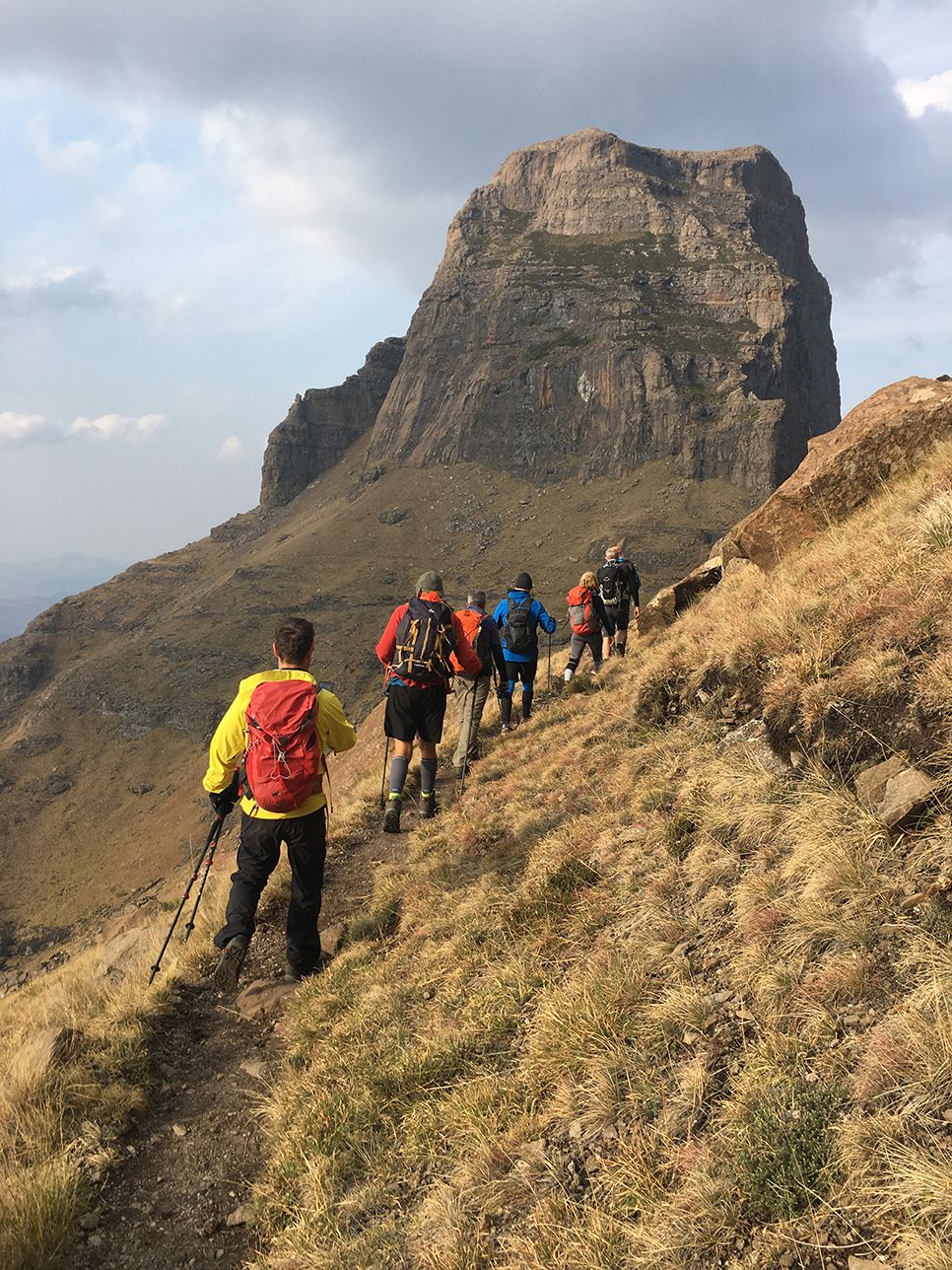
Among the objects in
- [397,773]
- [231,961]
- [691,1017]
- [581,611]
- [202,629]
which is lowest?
[231,961]

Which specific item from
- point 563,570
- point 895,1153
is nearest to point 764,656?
point 895,1153

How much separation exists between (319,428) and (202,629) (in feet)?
259

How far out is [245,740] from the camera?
17.5 ft

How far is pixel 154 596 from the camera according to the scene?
416ft

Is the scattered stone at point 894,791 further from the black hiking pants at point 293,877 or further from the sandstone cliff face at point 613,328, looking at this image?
the sandstone cliff face at point 613,328

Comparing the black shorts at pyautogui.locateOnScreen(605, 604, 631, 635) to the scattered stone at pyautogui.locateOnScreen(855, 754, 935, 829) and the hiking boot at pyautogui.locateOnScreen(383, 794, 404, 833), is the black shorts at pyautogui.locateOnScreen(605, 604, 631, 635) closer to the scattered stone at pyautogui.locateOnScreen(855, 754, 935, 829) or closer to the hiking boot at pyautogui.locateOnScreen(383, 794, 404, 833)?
the hiking boot at pyautogui.locateOnScreen(383, 794, 404, 833)

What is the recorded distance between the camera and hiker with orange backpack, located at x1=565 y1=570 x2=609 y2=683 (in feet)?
44.3

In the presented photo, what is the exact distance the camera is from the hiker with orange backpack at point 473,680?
10.3 metres

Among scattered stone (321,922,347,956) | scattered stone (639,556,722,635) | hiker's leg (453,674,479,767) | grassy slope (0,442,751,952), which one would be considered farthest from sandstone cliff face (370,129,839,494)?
scattered stone (321,922,347,956)

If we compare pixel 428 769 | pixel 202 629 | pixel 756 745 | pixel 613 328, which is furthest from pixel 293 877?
pixel 613 328

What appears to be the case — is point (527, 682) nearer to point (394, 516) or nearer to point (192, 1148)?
point (192, 1148)

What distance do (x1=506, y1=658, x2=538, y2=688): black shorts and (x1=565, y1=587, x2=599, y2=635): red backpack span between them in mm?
1886

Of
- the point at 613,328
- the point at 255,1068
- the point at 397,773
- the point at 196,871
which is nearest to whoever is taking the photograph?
the point at 255,1068

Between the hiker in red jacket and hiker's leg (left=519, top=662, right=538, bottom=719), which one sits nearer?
the hiker in red jacket
